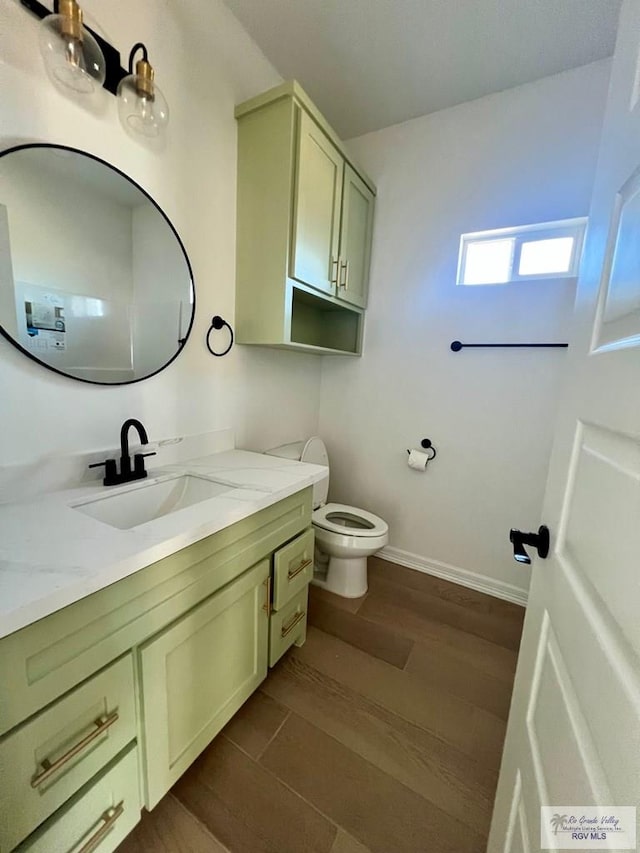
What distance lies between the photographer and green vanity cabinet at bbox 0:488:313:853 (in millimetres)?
583

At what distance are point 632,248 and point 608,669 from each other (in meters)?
0.57

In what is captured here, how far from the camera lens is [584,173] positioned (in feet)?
5.07

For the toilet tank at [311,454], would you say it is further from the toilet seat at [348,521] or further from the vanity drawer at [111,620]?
the vanity drawer at [111,620]

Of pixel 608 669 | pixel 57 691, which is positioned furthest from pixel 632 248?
pixel 57 691

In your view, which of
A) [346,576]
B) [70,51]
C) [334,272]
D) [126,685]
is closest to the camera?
[126,685]

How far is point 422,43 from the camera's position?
144cm

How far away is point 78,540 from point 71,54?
4.10 feet

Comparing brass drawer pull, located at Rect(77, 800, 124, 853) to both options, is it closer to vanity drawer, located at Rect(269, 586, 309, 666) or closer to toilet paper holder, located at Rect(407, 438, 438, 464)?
vanity drawer, located at Rect(269, 586, 309, 666)

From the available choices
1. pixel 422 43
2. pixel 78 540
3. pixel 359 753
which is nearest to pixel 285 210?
pixel 422 43

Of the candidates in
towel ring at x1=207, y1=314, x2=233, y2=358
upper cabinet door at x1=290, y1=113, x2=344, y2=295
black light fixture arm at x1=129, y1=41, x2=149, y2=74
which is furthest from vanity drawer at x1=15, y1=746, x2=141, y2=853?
black light fixture arm at x1=129, y1=41, x2=149, y2=74

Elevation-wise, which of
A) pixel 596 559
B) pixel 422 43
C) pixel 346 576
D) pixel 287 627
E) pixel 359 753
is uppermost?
pixel 422 43

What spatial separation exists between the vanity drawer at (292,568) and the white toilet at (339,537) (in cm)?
36

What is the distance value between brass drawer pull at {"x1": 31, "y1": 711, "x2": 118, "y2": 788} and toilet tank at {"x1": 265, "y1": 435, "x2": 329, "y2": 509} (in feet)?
3.90

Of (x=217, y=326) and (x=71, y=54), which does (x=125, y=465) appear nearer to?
(x=217, y=326)
